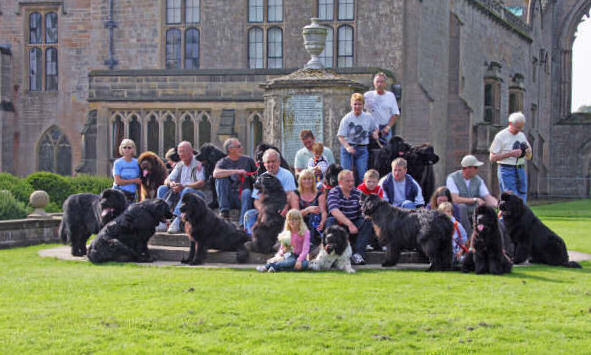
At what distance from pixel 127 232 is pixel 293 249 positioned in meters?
2.55

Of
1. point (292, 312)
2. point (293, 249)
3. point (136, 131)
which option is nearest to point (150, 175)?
point (293, 249)

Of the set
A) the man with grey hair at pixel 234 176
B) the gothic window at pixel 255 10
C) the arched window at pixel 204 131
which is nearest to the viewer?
the man with grey hair at pixel 234 176

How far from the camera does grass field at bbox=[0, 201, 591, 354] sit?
6629 mm

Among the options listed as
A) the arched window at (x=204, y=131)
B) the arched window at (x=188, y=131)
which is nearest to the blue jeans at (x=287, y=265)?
the arched window at (x=204, y=131)

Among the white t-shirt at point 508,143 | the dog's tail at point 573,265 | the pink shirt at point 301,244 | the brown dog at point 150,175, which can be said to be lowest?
the dog's tail at point 573,265

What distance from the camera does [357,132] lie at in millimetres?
12586

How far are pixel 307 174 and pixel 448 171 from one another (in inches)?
883

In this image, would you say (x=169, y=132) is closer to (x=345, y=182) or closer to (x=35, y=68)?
(x=35, y=68)

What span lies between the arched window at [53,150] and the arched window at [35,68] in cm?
199

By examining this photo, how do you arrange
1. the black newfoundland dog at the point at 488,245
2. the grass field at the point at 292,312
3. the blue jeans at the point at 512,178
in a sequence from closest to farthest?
the grass field at the point at 292,312
the black newfoundland dog at the point at 488,245
the blue jeans at the point at 512,178

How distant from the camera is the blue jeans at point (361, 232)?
11391mm

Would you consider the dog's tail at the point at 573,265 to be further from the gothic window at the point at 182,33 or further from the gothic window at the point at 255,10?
the gothic window at the point at 182,33

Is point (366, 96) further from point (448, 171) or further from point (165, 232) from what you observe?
point (448, 171)

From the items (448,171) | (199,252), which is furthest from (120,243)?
(448,171)
